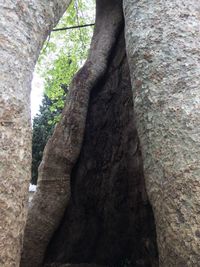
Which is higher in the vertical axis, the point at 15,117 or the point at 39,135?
the point at 39,135

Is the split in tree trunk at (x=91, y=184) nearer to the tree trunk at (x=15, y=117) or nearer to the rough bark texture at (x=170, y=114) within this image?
the rough bark texture at (x=170, y=114)

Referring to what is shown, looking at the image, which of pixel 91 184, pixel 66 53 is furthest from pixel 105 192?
pixel 66 53

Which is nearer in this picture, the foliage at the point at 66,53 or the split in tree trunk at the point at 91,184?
the split in tree trunk at the point at 91,184

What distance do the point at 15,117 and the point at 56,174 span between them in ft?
4.88

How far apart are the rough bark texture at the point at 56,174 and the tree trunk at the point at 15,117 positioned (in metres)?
1.20

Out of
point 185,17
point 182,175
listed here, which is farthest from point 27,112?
point 185,17

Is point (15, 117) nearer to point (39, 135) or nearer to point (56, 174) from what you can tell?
point (56, 174)

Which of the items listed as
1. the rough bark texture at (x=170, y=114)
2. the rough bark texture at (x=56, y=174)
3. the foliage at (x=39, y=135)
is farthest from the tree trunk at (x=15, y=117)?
the foliage at (x=39, y=135)

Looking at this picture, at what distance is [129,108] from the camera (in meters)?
2.98

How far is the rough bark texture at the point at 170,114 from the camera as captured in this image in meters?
1.40

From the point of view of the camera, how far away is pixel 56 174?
2.97m

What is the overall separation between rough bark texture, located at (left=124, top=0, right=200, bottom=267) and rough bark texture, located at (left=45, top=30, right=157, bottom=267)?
958 millimetres

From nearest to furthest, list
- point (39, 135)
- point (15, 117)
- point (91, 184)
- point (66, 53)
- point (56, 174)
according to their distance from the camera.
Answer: point (15, 117) < point (56, 174) < point (91, 184) < point (66, 53) < point (39, 135)

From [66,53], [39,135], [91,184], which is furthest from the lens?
[39,135]
